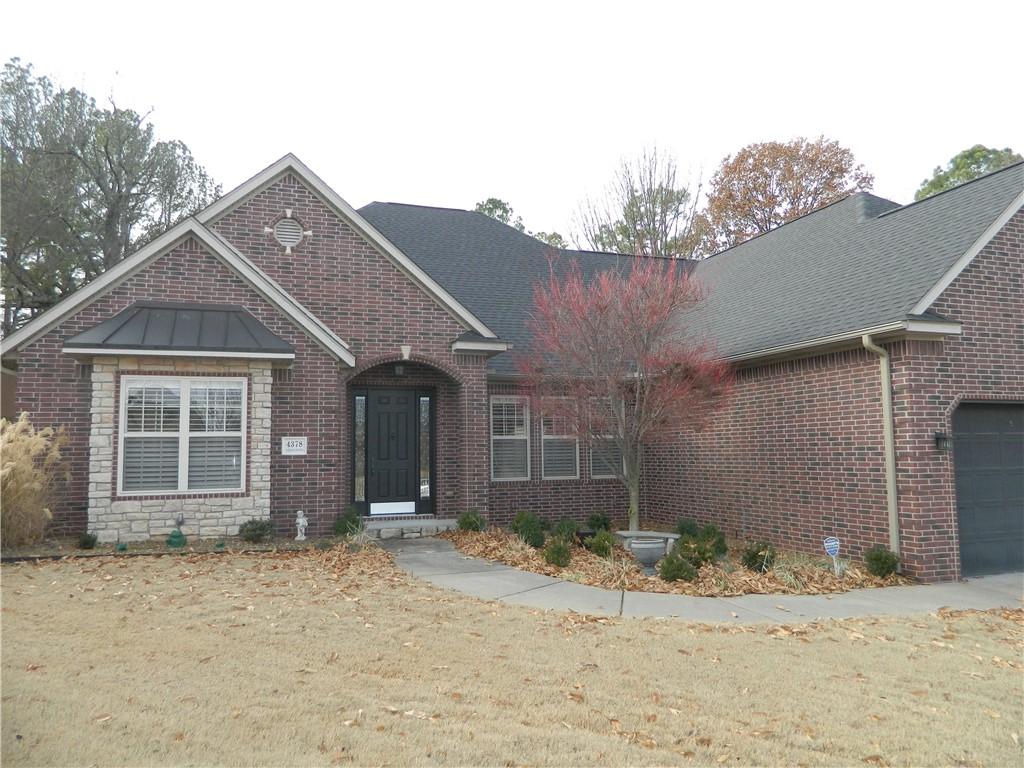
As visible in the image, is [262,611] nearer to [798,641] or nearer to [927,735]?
[798,641]

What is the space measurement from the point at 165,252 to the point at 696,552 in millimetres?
9148

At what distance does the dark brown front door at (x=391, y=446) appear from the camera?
13336 mm

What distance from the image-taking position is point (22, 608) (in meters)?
6.97

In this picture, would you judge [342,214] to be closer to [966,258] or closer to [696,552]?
[696,552]

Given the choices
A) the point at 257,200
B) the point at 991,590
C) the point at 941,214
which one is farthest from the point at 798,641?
the point at 257,200

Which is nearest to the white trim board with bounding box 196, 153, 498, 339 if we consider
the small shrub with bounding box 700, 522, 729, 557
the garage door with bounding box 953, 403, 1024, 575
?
the small shrub with bounding box 700, 522, 729, 557

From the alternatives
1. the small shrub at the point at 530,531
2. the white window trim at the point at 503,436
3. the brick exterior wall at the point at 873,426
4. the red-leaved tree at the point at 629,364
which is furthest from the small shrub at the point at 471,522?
the brick exterior wall at the point at 873,426

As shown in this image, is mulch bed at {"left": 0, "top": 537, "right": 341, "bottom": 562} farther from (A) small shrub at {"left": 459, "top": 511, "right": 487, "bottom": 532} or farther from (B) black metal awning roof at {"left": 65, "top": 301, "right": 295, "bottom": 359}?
(B) black metal awning roof at {"left": 65, "top": 301, "right": 295, "bottom": 359}

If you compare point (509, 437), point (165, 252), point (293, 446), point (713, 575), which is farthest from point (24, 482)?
point (713, 575)

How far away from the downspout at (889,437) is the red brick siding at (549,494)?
6.24 meters

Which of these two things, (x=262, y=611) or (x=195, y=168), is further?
(x=195, y=168)

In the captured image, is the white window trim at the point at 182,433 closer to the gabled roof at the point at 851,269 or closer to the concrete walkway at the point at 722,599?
the concrete walkway at the point at 722,599

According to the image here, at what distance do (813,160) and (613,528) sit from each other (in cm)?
2649

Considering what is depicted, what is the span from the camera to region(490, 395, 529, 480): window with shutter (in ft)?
47.3
